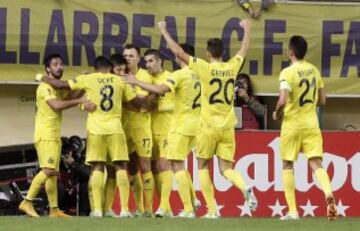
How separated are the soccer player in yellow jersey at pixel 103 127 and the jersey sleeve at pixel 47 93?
407 millimetres

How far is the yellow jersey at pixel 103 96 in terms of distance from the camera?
45.8ft

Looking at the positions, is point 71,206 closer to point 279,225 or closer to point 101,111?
point 101,111

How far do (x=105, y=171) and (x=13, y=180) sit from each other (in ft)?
7.42

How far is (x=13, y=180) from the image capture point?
16.5m

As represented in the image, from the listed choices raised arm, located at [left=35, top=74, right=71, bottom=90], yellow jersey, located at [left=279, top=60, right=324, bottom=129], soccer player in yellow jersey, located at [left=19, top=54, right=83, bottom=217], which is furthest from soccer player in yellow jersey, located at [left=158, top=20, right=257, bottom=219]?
soccer player in yellow jersey, located at [left=19, top=54, right=83, bottom=217]

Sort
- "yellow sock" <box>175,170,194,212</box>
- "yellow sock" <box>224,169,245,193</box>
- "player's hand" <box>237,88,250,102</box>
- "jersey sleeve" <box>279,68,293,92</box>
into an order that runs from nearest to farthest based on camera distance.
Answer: "jersey sleeve" <box>279,68,293,92</box> → "yellow sock" <box>224,169,245,193</box> → "yellow sock" <box>175,170,194,212</box> → "player's hand" <box>237,88,250,102</box>

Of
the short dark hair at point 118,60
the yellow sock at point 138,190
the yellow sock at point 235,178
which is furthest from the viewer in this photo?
the yellow sock at point 138,190

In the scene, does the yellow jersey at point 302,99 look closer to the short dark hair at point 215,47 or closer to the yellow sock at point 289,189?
the yellow sock at point 289,189

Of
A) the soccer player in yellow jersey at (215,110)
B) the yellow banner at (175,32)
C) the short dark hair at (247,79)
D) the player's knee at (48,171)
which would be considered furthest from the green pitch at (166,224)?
the yellow banner at (175,32)

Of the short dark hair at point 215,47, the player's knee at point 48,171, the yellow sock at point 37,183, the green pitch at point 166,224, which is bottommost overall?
the green pitch at point 166,224

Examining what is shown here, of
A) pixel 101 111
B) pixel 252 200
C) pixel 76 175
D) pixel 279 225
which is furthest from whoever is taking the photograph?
pixel 76 175

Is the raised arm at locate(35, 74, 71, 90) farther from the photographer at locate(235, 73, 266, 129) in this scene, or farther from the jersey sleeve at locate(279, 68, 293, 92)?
the photographer at locate(235, 73, 266, 129)

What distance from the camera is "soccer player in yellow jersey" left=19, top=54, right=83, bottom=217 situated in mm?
14375

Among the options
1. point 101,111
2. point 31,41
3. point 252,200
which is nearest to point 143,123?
point 101,111
